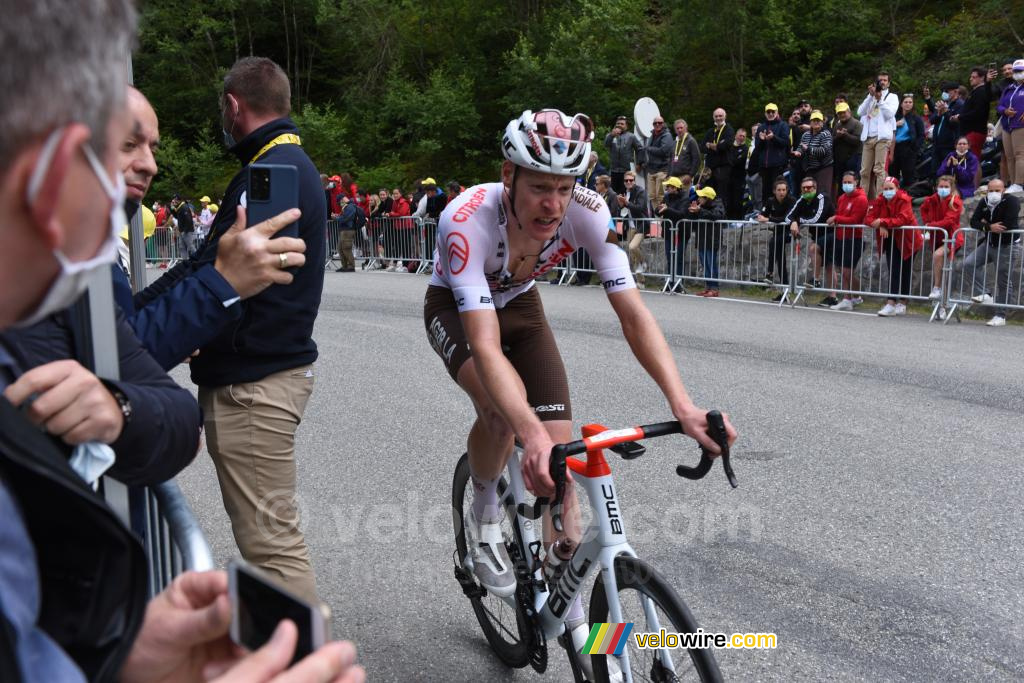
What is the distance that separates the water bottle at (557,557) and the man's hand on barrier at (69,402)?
1.99 metres

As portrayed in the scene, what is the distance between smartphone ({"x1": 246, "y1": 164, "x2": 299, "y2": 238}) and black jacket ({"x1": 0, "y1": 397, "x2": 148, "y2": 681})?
1.54 meters

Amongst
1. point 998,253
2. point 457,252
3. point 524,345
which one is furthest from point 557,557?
point 998,253

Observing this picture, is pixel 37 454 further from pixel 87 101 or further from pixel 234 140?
pixel 234 140

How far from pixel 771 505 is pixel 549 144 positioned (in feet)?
9.94

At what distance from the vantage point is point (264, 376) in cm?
332

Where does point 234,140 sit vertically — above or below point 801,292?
above

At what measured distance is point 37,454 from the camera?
115 centimetres

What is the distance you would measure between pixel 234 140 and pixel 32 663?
2.83 meters

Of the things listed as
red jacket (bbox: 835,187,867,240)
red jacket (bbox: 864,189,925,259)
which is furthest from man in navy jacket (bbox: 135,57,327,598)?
red jacket (bbox: 835,187,867,240)

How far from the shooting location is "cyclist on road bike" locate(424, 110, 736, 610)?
10.8 ft

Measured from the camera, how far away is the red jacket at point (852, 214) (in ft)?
44.7

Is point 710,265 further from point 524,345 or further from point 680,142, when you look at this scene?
point 524,345

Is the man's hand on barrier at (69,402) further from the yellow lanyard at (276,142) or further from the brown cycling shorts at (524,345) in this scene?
the brown cycling shorts at (524,345)

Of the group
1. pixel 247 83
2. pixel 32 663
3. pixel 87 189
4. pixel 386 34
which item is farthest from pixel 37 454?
pixel 386 34
